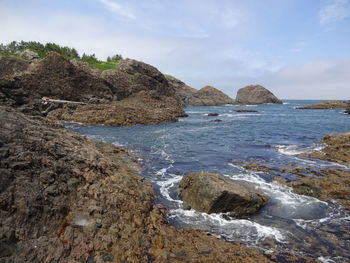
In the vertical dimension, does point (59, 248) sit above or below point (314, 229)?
above

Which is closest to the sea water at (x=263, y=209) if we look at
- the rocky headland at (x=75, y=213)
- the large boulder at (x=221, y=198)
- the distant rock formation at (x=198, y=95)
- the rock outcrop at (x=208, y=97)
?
the large boulder at (x=221, y=198)

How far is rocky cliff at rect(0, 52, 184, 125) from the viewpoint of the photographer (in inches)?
1539

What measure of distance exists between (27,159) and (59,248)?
2911mm

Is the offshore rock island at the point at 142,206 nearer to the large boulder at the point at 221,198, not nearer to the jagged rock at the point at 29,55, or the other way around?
the large boulder at the point at 221,198

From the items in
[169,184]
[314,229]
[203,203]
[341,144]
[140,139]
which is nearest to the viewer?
[314,229]

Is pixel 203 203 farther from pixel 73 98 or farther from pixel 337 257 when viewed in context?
pixel 73 98

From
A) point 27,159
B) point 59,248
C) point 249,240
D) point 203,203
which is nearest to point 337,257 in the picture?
point 249,240

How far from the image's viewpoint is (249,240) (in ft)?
25.9

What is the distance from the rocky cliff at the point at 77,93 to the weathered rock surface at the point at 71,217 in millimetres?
30254

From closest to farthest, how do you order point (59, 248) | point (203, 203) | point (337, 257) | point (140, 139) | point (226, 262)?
1. point (59, 248)
2. point (226, 262)
3. point (337, 257)
4. point (203, 203)
5. point (140, 139)

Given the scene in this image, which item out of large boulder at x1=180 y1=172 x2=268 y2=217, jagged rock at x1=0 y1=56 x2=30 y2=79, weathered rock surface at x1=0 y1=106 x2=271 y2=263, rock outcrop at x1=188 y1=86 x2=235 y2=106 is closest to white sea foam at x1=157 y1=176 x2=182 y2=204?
large boulder at x1=180 y1=172 x2=268 y2=217

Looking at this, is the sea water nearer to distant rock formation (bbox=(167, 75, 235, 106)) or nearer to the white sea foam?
the white sea foam

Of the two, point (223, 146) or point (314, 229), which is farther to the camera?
point (223, 146)

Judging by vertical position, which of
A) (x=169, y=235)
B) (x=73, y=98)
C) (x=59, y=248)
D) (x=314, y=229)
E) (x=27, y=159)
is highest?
(x=73, y=98)
